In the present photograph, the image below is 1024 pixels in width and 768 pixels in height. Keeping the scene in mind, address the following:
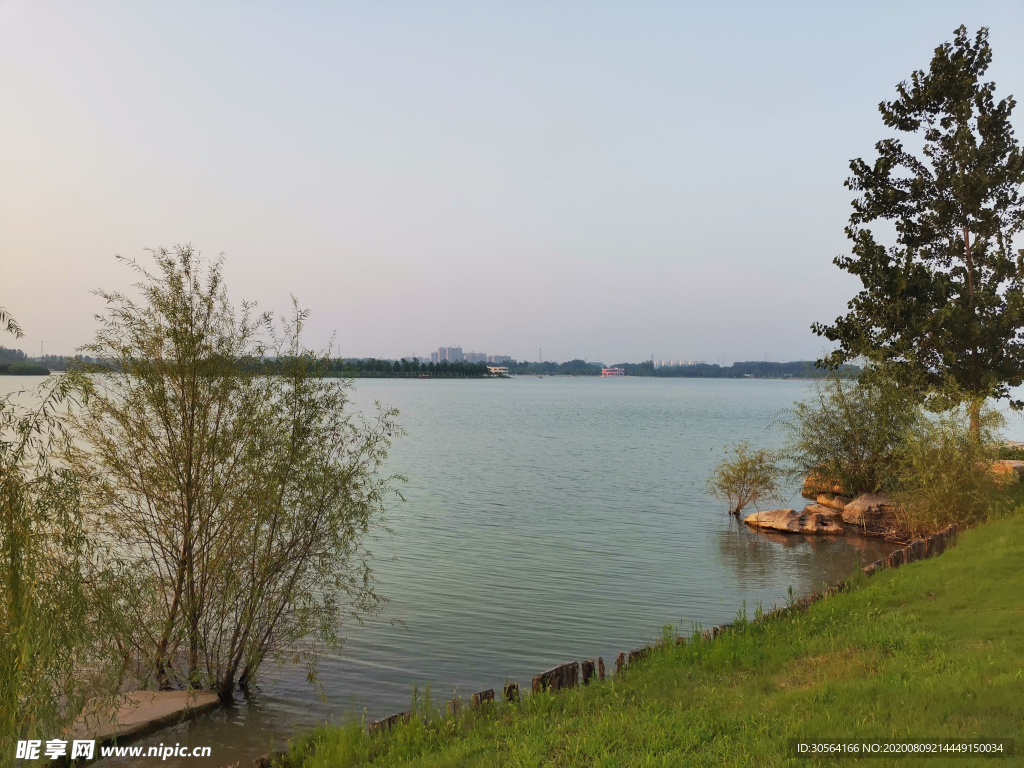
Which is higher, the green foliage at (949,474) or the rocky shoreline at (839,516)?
the green foliage at (949,474)

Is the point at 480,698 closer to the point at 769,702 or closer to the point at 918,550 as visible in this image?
the point at 769,702

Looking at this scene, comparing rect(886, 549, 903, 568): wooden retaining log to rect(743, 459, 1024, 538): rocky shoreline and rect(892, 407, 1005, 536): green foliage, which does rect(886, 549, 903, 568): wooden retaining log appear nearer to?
rect(892, 407, 1005, 536): green foliage

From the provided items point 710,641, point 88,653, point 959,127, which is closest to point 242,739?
point 88,653

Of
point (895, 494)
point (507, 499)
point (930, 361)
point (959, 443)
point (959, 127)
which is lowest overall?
point (507, 499)

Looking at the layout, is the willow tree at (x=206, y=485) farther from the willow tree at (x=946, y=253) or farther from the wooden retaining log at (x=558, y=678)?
the willow tree at (x=946, y=253)

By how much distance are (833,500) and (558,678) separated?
89.4ft

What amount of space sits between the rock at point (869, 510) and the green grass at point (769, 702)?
56.0 feet

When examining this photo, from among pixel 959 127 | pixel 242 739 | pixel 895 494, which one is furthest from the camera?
pixel 959 127

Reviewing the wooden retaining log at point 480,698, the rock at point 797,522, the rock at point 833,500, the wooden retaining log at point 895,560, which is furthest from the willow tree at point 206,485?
the rock at point 833,500

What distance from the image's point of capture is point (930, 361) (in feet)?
105

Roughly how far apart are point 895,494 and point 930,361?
7.79 m

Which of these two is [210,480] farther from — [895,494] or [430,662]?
[895,494]

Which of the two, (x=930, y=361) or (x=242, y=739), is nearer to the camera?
(x=242, y=739)

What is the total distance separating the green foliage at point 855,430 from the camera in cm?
3148
